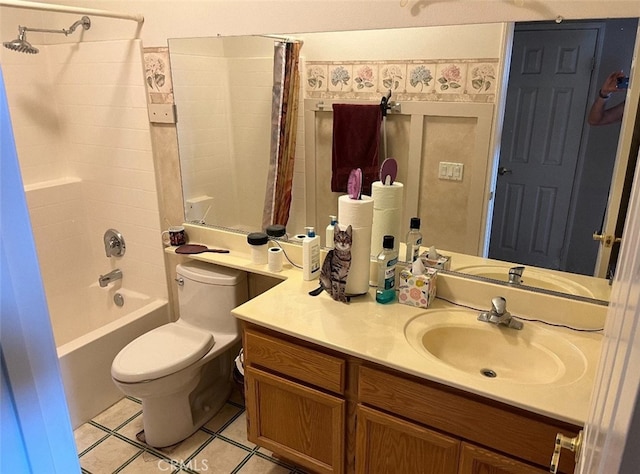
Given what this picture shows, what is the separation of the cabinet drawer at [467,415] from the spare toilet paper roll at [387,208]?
21.5 inches

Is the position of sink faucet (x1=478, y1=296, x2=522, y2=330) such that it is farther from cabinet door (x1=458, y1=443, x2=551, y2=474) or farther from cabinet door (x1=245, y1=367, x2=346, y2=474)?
cabinet door (x1=245, y1=367, x2=346, y2=474)

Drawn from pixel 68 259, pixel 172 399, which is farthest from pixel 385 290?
pixel 68 259

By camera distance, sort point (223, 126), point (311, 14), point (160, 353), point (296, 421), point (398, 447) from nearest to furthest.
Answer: point (398, 447), point (296, 421), point (311, 14), point (160, 353), point (223, 126)

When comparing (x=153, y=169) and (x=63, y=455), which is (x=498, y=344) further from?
(x=153, y=169)

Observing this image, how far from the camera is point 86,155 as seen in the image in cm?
260

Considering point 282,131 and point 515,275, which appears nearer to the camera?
point 515,275

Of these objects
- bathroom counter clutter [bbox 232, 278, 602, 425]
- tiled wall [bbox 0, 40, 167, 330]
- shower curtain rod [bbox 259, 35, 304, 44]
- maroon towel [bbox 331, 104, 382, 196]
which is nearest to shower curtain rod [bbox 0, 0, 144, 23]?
tiled wall [bbox 0, 40, 167, 330]

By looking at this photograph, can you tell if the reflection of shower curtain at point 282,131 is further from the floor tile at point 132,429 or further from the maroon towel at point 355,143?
the floor tile at point 132,429

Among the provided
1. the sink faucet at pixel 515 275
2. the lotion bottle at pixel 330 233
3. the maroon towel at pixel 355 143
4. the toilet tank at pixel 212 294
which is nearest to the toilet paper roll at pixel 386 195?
the maroon towel at pixel 355 143

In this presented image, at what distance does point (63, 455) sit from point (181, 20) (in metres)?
1.94

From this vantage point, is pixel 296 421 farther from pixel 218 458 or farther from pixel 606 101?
pixel 606 101

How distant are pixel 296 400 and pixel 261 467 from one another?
56 cm

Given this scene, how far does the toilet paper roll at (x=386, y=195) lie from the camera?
5.64 ft

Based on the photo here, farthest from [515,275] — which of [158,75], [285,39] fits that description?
[158,75]
